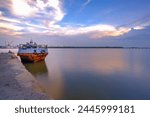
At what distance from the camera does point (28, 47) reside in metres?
33.0

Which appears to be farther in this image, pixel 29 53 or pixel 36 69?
pixel 29 53

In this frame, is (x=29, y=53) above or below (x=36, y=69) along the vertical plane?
above

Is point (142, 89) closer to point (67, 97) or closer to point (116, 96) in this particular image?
point (116, 96)

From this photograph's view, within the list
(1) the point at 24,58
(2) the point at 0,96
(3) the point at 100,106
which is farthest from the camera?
(1) the point at 24,58

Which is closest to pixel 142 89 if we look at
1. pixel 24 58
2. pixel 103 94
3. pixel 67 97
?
pixel 103 94

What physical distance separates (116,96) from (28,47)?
2400cm

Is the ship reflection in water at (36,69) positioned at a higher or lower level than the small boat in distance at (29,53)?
lower

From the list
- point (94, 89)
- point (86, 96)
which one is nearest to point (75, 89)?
point (94, 89)

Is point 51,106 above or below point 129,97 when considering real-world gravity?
above

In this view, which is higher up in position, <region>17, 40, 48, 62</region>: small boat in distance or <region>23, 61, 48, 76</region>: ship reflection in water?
<region>17, 40, 48, 62</region>: small boat in distance

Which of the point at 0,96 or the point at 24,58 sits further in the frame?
the point at 24,58

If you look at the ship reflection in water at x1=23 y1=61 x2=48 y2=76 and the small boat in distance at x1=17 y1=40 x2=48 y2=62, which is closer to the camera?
the ship reflection in water at x1=23 y1=61 x2=48 y2=76

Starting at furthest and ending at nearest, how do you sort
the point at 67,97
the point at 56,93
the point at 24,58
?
the point at 24,58 → the point at 56,93 → the point at 67,97

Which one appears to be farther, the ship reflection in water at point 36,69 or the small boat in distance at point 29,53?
the small boat in distance at point 29,53
